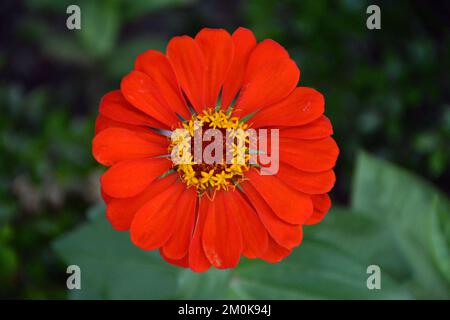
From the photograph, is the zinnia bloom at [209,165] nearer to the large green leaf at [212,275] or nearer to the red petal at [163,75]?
the red petal at [163,75]

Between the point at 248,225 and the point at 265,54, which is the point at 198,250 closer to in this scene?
the point at 248,225

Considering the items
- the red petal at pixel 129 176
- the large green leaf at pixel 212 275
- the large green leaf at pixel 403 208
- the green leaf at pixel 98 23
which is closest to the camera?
the red petal at pixel 129 176

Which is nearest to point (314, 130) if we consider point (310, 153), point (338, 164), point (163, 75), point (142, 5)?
point (310, 153)

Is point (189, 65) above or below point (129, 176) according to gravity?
above

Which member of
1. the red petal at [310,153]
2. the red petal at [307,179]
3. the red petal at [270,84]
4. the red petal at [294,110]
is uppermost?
the red petal at [270,84]

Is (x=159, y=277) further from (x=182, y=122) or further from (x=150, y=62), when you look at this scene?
(x=150, y=62)

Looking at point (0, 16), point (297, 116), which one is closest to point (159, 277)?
point (297, 116)

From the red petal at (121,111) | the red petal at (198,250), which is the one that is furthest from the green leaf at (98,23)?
the red petal at (198,250)
